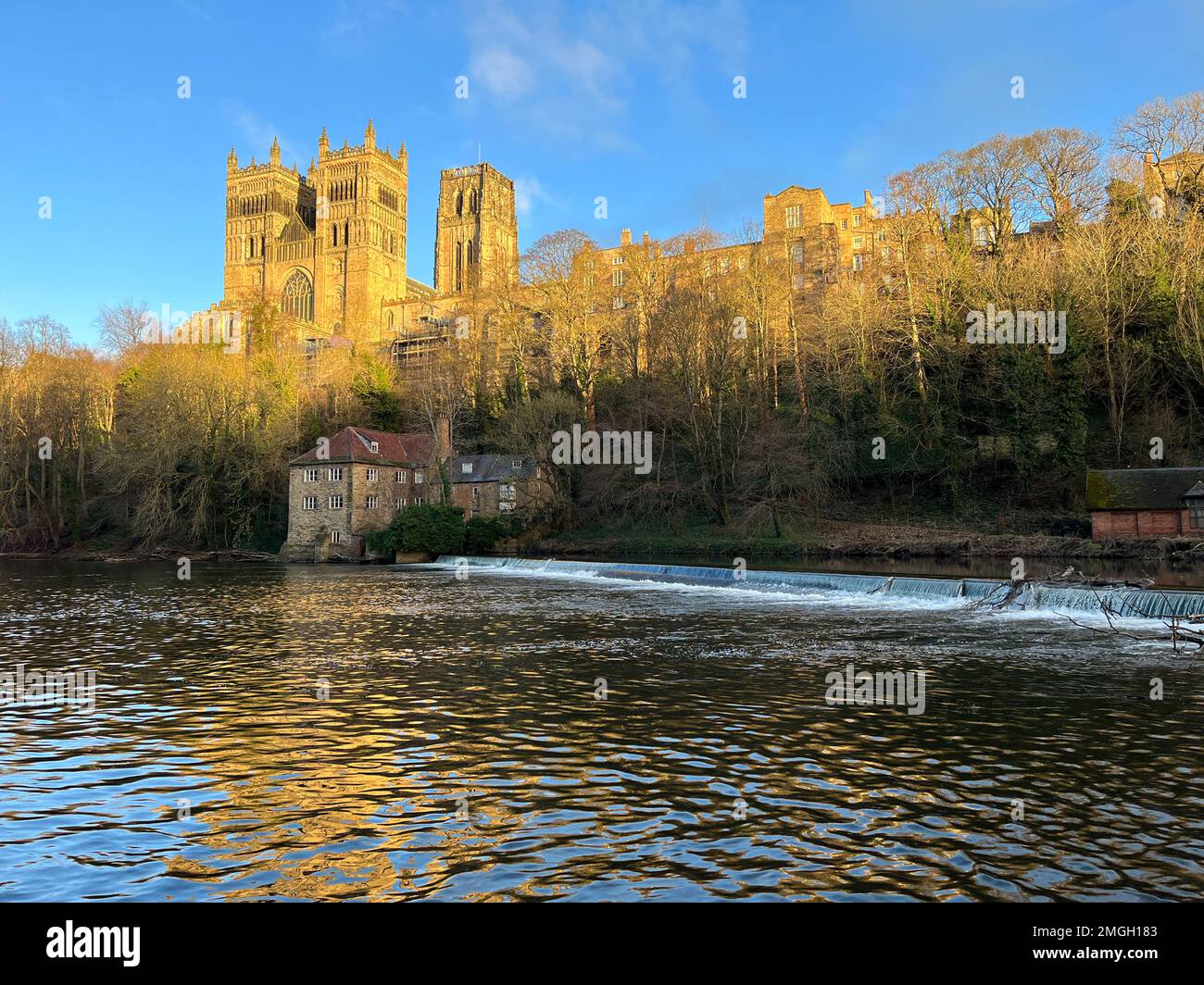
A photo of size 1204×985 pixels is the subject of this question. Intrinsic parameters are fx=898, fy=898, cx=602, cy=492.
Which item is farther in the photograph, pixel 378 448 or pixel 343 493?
pixel 378 448

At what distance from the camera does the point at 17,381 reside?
63969 millimetres

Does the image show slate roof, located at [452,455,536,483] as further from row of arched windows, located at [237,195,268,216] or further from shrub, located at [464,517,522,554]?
row of arched windows, located at [237,195,268,216]

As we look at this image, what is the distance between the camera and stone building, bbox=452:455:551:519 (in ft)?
186

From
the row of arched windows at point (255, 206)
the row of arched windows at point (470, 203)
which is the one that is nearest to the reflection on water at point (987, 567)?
the row of arched windows at point (470, 203)

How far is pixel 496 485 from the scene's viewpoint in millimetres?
59156

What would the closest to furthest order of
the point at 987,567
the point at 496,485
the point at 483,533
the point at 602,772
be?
the point at 602,772 < the point at 987,567 < the point at 483,533 < the point at 496,485

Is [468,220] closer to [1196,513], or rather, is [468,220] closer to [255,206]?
[255,206]

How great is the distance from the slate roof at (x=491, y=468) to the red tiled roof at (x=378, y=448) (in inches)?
87.2

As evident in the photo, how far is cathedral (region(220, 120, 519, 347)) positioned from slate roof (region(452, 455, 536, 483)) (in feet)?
296

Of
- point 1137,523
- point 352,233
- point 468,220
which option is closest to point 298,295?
point 352,233

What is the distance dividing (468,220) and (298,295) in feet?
108
